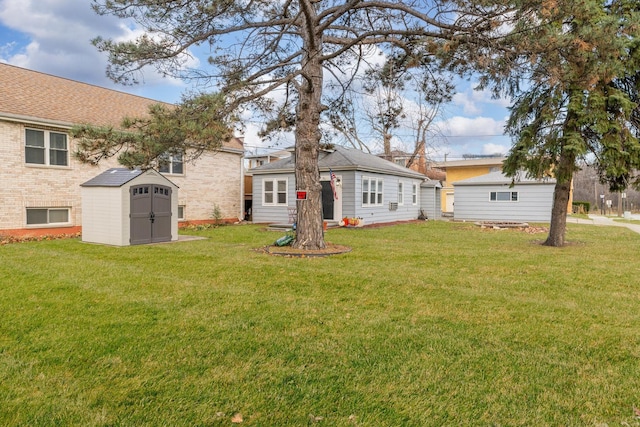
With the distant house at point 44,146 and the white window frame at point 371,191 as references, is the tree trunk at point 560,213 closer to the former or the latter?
the white window frame at point 371,191

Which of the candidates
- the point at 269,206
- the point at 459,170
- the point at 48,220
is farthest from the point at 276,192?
the point at 459,170

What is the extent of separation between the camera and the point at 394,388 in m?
2.88

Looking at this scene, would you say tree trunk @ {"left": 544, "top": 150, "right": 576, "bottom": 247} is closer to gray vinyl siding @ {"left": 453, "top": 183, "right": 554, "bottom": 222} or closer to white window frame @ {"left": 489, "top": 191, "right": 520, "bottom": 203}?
gray vinyl siding @ {"left": 453, "top": 183, "right": 554, "bottom": 222}

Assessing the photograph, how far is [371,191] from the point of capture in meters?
18.1

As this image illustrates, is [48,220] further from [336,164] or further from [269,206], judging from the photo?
[336,164]

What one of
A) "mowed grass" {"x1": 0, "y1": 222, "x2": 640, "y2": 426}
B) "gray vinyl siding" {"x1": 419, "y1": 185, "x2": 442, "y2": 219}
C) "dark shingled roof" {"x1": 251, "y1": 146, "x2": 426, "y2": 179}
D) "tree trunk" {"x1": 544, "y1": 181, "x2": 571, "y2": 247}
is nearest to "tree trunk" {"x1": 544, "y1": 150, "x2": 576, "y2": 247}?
"tree trunk" {"x1": 544, "y1": 181, "x2": 571, "y2": 247}

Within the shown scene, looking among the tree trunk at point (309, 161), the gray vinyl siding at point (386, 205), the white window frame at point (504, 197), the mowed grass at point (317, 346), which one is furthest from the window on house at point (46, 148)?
the white window frame at point (504, 197)

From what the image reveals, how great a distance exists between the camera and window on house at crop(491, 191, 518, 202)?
22047mm

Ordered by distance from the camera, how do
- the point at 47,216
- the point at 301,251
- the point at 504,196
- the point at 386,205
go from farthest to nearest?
the point at 504,196, the point at 386,205, the point at 47,216, the point at 301,251

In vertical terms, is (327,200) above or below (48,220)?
above

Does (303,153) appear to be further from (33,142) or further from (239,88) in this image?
(33,142)

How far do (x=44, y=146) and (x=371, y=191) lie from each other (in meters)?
12.4

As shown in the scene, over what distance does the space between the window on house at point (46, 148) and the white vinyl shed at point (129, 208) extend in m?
2.86

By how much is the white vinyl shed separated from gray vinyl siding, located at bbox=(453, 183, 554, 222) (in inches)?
688
